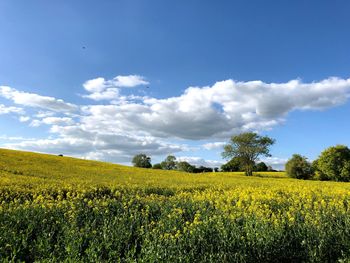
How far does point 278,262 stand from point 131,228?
401cm

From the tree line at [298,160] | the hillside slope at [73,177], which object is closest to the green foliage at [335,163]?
the tree line at [298,160]

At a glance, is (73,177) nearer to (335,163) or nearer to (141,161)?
(335,163)

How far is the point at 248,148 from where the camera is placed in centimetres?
7619

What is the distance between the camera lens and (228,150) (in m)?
77.8

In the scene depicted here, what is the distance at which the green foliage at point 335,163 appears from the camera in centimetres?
6950

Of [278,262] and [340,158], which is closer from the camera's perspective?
[278,262]

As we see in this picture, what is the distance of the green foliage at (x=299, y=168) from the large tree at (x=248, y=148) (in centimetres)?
866

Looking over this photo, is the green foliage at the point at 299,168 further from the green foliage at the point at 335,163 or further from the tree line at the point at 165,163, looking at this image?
the tree line at the point at 165,163

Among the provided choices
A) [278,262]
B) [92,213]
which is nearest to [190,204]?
[92,213]

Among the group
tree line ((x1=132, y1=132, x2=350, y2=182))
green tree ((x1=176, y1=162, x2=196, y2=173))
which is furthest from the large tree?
green tree ((x1=176, y1=162, x2=196, y2=173))

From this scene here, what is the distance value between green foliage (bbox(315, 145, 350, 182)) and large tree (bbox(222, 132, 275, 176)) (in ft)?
39.4

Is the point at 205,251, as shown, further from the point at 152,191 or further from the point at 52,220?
the point at 152,191

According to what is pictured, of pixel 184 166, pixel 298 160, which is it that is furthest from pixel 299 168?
pixel 184 166

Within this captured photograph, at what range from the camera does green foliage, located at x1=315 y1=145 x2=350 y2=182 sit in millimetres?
69500
